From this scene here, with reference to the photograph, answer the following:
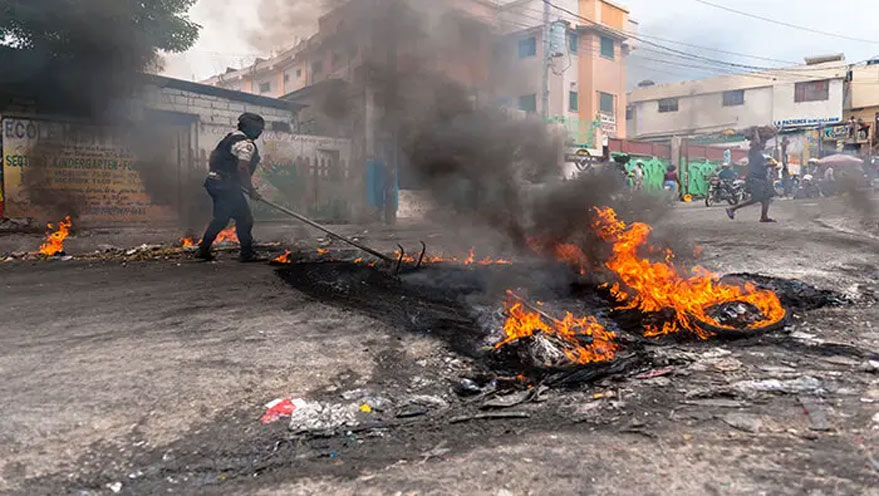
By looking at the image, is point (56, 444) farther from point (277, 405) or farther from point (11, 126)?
point (11, 126)

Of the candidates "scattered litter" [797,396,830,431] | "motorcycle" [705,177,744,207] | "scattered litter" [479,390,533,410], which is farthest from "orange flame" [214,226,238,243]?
"motorcycle" [705,177,744,207]

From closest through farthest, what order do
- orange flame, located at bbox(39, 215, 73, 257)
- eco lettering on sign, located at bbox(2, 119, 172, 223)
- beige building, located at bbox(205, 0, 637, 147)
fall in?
beige building, located at bbox(205, 0, 637, 147)
orange flame, located at bbox(39, 215, 73, 257)
eco lettering on sign, located at bbox(2, 119, 172, 223)

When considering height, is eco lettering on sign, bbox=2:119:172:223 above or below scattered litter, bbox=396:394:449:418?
above

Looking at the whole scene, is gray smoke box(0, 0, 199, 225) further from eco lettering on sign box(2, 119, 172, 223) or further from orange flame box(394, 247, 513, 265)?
orange flame box(394, 247, 513, 265)

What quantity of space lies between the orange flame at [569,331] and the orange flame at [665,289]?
1.32 ft

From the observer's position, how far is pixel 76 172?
11.0m

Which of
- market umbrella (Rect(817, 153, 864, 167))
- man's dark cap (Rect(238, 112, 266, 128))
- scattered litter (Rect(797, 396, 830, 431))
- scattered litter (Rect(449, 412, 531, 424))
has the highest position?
market umbrella (Rect(817, 153, 864, 167))

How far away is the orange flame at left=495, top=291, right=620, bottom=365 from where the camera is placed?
3.29 meters

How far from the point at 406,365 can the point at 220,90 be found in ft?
41.4

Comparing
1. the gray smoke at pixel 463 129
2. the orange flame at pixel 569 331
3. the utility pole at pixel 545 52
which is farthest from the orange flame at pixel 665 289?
the utility pole at pixel 545 52

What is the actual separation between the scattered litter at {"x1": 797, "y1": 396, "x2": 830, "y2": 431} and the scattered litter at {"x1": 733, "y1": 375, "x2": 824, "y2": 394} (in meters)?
0.11

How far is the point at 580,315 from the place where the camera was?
165 inches

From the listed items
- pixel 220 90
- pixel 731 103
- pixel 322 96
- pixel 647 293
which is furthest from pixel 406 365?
pixel 731 103

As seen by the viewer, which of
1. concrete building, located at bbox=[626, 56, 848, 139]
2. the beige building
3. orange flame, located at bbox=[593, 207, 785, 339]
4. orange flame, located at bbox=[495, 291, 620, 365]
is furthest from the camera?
concrete building, located at bbox=[626, 56, 848, 139]
